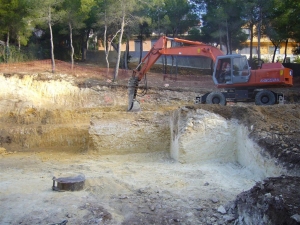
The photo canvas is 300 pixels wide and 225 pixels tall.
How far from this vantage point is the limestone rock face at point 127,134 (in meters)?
13.9

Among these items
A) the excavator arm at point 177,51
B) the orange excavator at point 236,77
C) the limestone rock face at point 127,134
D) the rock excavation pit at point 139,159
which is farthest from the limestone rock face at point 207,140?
the excavator arm at point 177,51

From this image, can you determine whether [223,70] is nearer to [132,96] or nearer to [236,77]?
[236,77]

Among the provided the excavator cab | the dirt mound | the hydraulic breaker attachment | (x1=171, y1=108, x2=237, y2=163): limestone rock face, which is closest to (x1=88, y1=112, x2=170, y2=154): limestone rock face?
the hydraulic breaker attachment

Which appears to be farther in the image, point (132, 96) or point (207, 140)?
point (132, 96)

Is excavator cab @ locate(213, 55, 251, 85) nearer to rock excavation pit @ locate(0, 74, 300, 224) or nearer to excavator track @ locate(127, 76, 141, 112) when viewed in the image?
rock excavation pit @ locate(0, 74, 300, 224)

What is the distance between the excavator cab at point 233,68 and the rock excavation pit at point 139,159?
10.3 ft

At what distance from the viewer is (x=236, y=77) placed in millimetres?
15305

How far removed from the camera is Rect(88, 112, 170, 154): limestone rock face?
13922 millimetres

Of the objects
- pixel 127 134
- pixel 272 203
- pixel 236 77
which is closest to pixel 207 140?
pixel 127 134

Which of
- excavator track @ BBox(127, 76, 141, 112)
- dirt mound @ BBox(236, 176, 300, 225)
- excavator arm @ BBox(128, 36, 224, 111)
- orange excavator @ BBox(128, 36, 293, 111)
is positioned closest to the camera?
dirt mound @ BBox(236, 176, 300, 225)

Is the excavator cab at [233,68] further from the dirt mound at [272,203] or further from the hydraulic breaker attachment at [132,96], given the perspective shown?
the dirt mound at [272,203]

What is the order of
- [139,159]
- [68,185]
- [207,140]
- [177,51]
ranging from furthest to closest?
1. [177,51]
2. [139,159]
3. [207,140]
4. [68,185]

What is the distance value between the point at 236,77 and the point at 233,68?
40cm

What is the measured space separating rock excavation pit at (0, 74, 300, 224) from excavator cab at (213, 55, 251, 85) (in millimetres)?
3139
